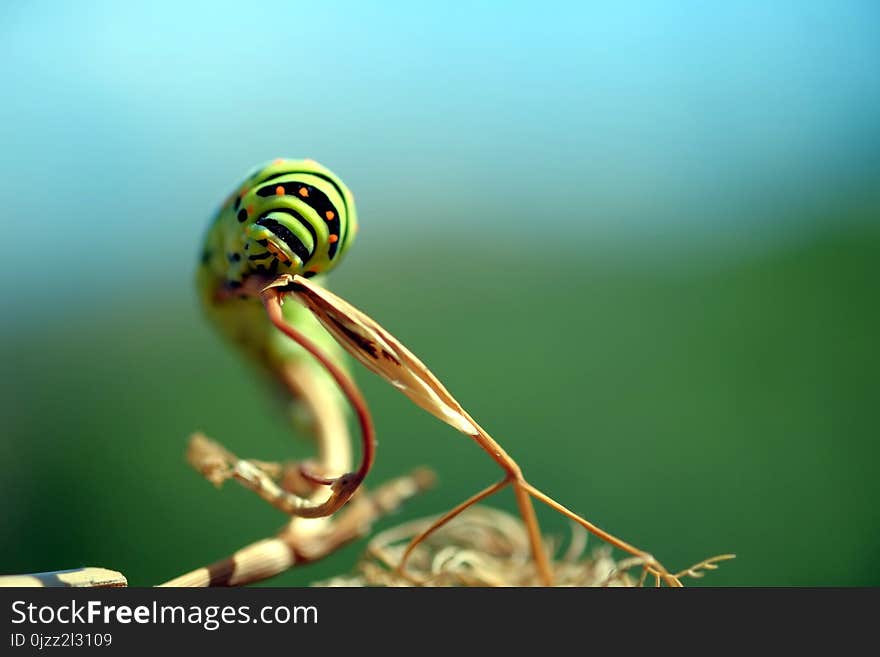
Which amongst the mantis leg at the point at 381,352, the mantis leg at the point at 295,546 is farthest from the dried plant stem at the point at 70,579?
the mantis leg at the point at 381,352

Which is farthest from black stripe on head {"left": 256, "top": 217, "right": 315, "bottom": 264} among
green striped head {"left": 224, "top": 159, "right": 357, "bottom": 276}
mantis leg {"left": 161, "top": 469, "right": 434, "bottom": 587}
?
mantis leg {"left": 161, "top": 469, "right": 434, "bottom": 587}

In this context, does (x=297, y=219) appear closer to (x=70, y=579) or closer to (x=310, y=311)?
(x=310, y=311)

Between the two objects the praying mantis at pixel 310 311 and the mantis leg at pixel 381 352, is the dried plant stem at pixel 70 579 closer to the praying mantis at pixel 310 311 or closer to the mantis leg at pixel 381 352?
the praying mantis at pixel 310 311

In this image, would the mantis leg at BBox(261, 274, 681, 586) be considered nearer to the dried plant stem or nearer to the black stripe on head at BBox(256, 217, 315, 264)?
the black stripe on head at BBox(256, 217, 315, 264)

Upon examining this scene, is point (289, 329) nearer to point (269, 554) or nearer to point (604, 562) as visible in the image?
point (269, 554)

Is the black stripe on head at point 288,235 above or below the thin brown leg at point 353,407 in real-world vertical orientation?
above

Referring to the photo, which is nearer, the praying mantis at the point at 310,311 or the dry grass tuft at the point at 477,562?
the praying mantis at the point at 310,311

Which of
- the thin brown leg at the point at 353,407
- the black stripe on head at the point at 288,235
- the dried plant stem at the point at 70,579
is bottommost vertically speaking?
the dried plant stem at the point at 70,579
